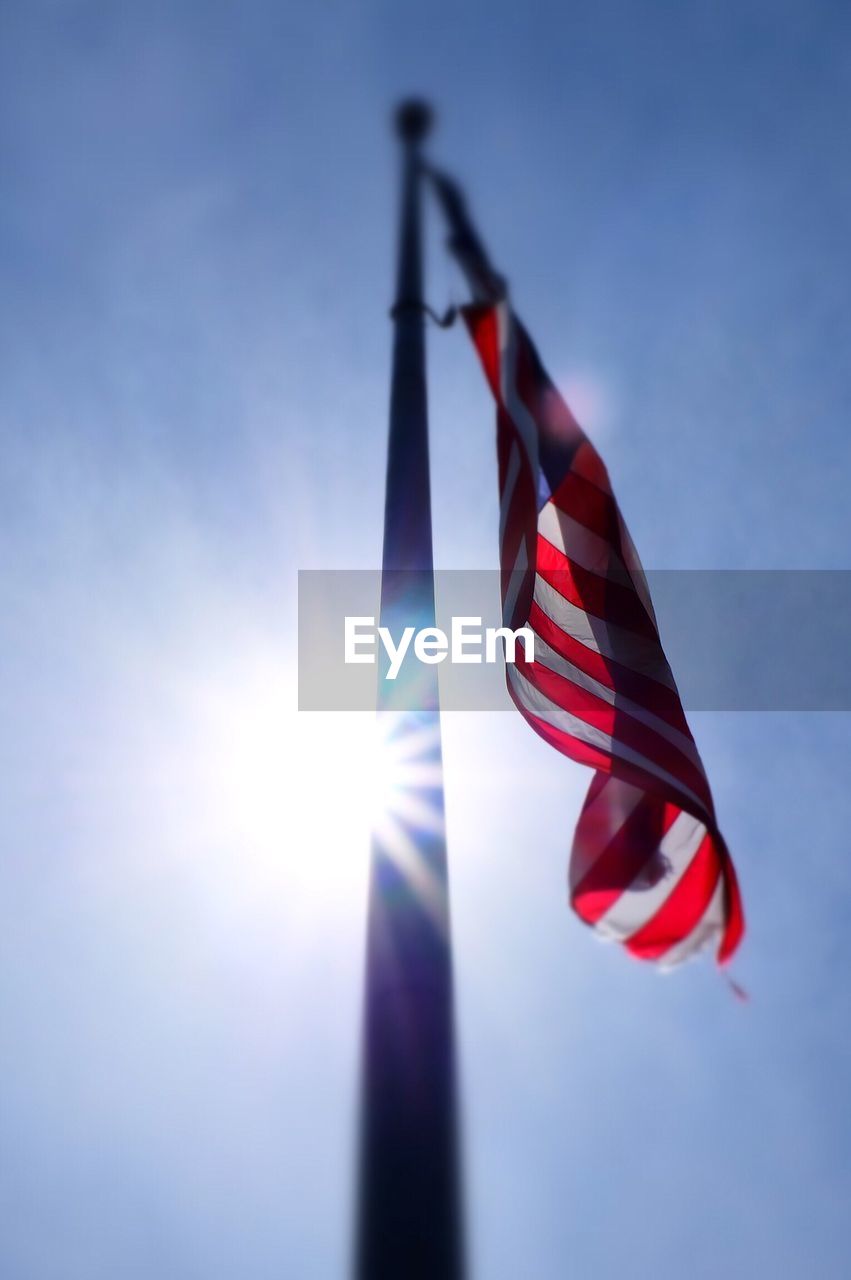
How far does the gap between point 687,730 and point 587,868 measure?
1.35 metres

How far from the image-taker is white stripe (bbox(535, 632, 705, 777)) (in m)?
7.81

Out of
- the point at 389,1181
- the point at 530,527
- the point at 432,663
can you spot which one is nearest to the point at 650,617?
the point at 530,527

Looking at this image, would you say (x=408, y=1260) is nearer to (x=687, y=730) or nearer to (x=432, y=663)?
(x=432, y=663)

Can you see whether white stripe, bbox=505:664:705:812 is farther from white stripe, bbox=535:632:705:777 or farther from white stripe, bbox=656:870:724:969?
white stripe, bbox=656:870:724:969

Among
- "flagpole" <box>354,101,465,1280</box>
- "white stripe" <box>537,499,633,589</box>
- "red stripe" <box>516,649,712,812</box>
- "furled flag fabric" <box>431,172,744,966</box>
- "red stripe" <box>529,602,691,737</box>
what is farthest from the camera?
"white stripe" <box>537,499,633,589</box>

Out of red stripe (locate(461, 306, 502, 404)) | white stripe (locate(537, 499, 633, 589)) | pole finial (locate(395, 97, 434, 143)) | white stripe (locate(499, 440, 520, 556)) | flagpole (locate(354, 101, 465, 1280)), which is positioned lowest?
flagpole (locate(354, 101, 465, 1280))

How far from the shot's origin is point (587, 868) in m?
7.61

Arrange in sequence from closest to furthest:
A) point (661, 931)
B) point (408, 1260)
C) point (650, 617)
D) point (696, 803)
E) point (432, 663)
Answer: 1. point (408, 1260)
2. point (432, 663)
3. point (696, 803)
4. point (661, 931)
5. point (650, 617)

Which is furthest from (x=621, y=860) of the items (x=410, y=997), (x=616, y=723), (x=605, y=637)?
(x=410, y=997)

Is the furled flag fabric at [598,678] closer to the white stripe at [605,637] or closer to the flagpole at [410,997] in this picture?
the white stripe at [605,637]

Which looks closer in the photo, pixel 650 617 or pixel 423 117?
pixel 650 617

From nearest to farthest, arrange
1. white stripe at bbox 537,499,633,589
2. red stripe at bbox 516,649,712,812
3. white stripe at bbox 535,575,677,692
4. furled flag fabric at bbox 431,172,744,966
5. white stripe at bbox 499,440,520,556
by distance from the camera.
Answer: red stripe at bbox 516,649,712,812 → furled flag fabric at bbox 431,172,744,966 → white stripe at bbox 535,575,677,692 → white stripe at bbox 499,440,520,556 → white stripe at bbox 537,499,633,589

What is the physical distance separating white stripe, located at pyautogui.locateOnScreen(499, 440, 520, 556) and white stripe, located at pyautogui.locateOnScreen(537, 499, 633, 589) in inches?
12.1

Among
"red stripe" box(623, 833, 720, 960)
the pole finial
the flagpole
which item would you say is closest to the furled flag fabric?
"red stripe" box(623, 833, 720, 960)
